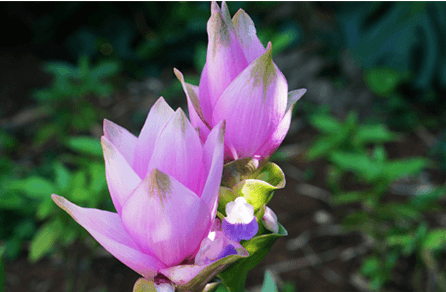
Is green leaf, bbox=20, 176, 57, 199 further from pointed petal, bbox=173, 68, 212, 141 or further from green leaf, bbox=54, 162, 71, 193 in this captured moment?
pointed petal, bbox=173, 68, 212, 141

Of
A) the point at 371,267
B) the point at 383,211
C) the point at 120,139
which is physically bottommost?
the point at 371,267

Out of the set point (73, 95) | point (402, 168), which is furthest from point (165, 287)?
point (73, 95)

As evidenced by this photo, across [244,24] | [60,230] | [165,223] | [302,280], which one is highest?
[244,24]

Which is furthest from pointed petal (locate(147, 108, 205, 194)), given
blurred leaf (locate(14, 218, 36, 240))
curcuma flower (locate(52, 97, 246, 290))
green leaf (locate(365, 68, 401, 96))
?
green leaf (locate(365, 68, 401, 96))

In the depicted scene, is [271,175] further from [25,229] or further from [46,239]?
[25,229]

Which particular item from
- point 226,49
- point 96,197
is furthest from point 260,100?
point 96,197

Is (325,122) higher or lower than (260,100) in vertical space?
lower

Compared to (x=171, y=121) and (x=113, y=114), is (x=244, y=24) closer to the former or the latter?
(x=171, y=121)

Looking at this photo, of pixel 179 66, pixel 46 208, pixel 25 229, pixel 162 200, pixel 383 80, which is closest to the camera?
pixel 162 200

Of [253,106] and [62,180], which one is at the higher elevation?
[253,106]
